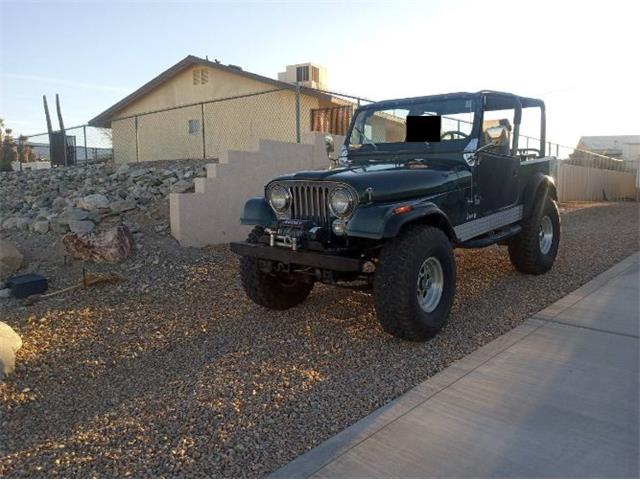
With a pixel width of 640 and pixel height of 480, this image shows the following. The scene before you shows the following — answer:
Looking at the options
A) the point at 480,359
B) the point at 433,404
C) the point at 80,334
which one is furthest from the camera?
the point at 80,334

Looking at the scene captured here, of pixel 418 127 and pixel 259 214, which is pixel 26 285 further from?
pixel 418 127

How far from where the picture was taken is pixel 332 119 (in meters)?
12.1

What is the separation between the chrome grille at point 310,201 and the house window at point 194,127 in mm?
11900

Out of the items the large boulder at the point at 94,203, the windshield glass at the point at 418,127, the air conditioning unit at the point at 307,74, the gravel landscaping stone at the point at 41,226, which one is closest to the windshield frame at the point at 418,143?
the windshield glass at the point at 418,127

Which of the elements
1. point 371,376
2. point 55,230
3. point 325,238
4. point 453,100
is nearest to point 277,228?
point 325,238

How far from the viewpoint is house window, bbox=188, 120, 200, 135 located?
15.8 meters

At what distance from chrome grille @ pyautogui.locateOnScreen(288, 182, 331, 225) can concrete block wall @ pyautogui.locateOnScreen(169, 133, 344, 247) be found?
321 centimetres

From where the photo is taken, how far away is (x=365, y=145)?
586 cm

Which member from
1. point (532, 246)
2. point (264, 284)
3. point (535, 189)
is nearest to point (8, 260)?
point (264, 284)

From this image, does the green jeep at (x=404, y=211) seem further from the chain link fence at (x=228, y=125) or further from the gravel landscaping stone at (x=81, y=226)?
the chain link fence at (x=228, y=125)

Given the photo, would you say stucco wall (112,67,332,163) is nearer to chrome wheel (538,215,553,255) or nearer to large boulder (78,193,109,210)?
large boulder (78,193,109,210)

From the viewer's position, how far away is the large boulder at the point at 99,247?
6881 millimetres

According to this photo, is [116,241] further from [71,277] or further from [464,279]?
→ [464,279]

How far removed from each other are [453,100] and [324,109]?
7.14m
